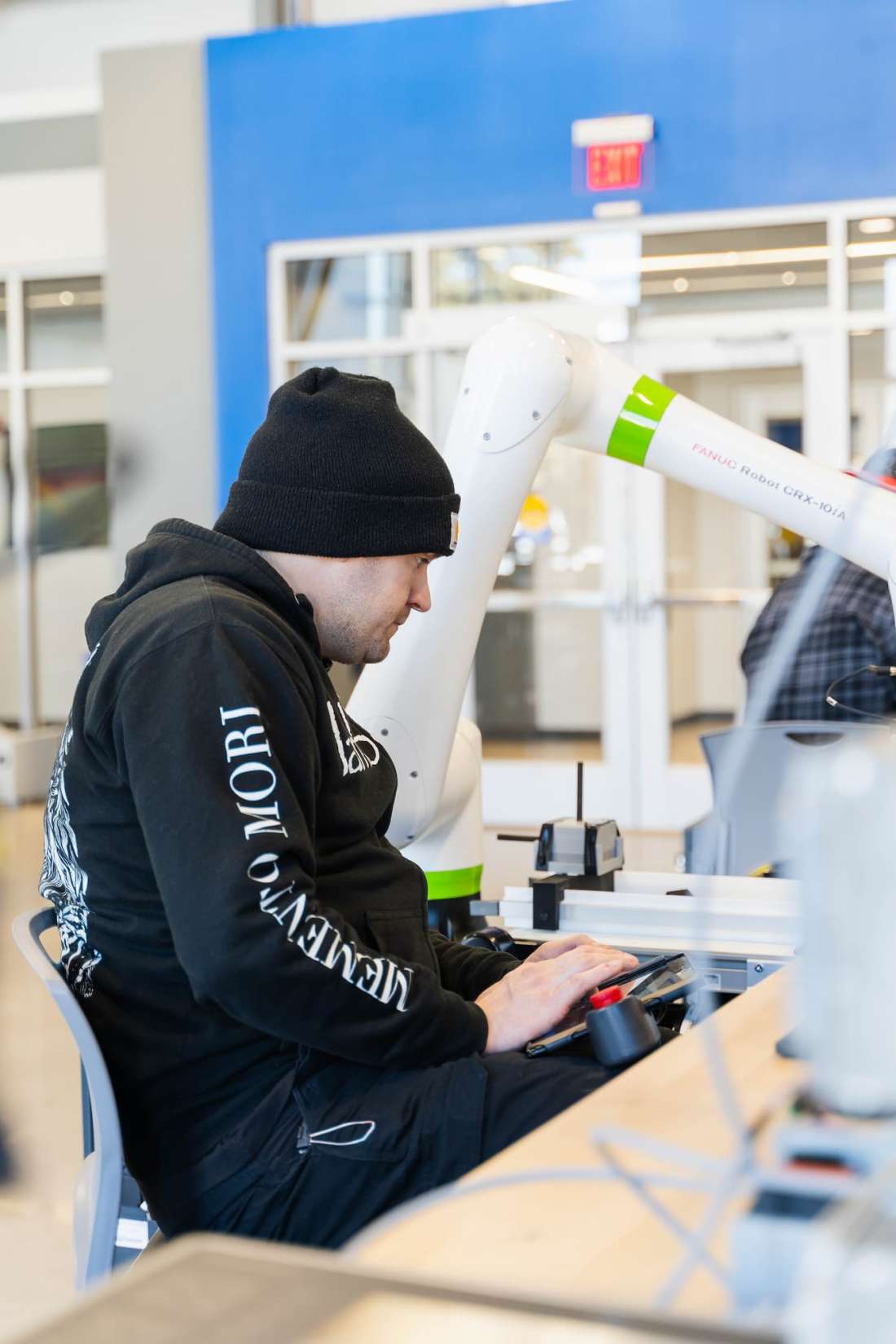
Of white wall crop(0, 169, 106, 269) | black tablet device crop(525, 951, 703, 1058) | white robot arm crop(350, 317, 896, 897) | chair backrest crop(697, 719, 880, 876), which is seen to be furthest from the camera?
white wall crop(0, 169, 106, 269)

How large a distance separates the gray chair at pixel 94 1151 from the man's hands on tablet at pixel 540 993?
1.25 ft

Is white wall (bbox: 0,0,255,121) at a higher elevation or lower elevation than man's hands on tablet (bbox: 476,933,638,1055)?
higher

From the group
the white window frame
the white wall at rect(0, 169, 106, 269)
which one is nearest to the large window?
the white wall at rect(0, 169, 106, 269)

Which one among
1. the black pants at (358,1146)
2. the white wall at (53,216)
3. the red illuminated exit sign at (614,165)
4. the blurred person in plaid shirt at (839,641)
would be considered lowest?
the black pants at (358,1146)

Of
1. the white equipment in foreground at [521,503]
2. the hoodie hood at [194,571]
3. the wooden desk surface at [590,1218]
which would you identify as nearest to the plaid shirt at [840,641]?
the white equipment in foreground at [521,503]

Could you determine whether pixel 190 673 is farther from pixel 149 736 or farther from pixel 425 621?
pixel 425 621

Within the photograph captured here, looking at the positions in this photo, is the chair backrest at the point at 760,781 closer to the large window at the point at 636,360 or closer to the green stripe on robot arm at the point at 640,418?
the green stripe on robot arm at the point at 640,418

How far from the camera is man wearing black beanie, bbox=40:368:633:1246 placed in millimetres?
1407

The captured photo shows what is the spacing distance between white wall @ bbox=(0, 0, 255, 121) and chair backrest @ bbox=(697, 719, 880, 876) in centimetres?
656

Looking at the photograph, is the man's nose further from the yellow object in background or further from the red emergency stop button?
the yellow object in background

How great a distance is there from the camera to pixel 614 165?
6.08m

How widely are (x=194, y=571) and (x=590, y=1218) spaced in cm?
89

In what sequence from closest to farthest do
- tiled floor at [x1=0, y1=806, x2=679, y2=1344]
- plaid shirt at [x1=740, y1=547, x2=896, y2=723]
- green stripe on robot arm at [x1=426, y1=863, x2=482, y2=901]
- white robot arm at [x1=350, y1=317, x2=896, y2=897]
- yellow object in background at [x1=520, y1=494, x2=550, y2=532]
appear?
1. white robot arm at [x1=350, y1=317, x2=896, y2=897]
2. green stripe on robot arm at [x1=426, y1=863, x2=482, y2=901]
3. tiled floor at [x1=0, y1=806, x2=679, y2=1344]
4. plaid shirt at [x1=740, y1=547, x2=896, y2=723]
5. yellow object in background at [x1=520, y1=494, x2=550, y2=532]

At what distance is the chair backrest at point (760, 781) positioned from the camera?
2.78 metres
